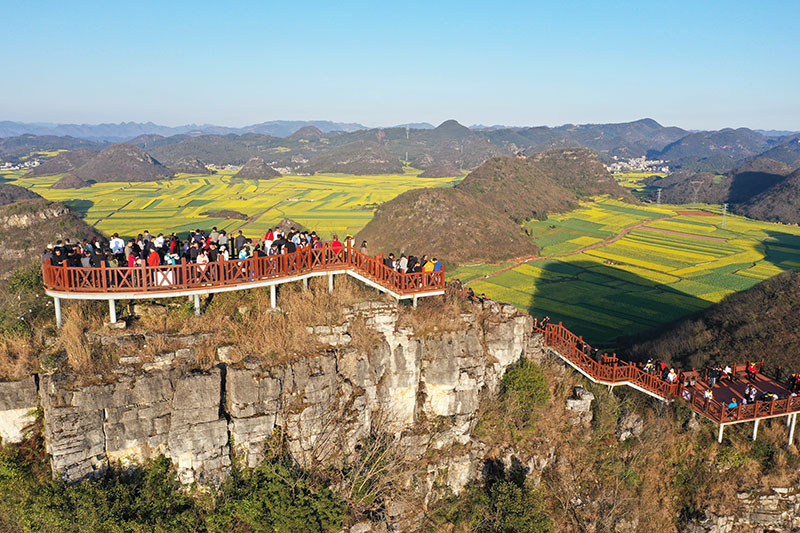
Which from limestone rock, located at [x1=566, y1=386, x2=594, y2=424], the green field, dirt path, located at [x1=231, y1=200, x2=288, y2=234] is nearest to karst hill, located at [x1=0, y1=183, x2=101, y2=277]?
the green field

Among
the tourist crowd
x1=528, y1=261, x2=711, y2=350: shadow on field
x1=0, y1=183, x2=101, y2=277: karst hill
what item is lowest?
x1=528, y1=261, x2=711, y2=350: shadow on field

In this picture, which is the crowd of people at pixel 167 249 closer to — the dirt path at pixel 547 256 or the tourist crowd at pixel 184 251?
the tourist crowd at pixel 184 251

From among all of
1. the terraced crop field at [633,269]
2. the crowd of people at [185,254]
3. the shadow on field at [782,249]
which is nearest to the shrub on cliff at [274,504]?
the crowd of people at [185,254]

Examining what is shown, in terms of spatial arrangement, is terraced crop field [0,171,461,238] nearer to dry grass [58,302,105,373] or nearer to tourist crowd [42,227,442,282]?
tourist crowd [42,227,442,282]

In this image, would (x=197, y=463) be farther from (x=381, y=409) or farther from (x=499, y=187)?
(x=499, y=187)

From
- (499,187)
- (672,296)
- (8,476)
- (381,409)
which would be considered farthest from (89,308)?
(499,187)

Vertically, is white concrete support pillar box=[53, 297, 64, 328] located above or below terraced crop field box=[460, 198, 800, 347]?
above

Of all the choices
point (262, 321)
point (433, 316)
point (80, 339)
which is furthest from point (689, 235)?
point (80, 339)
